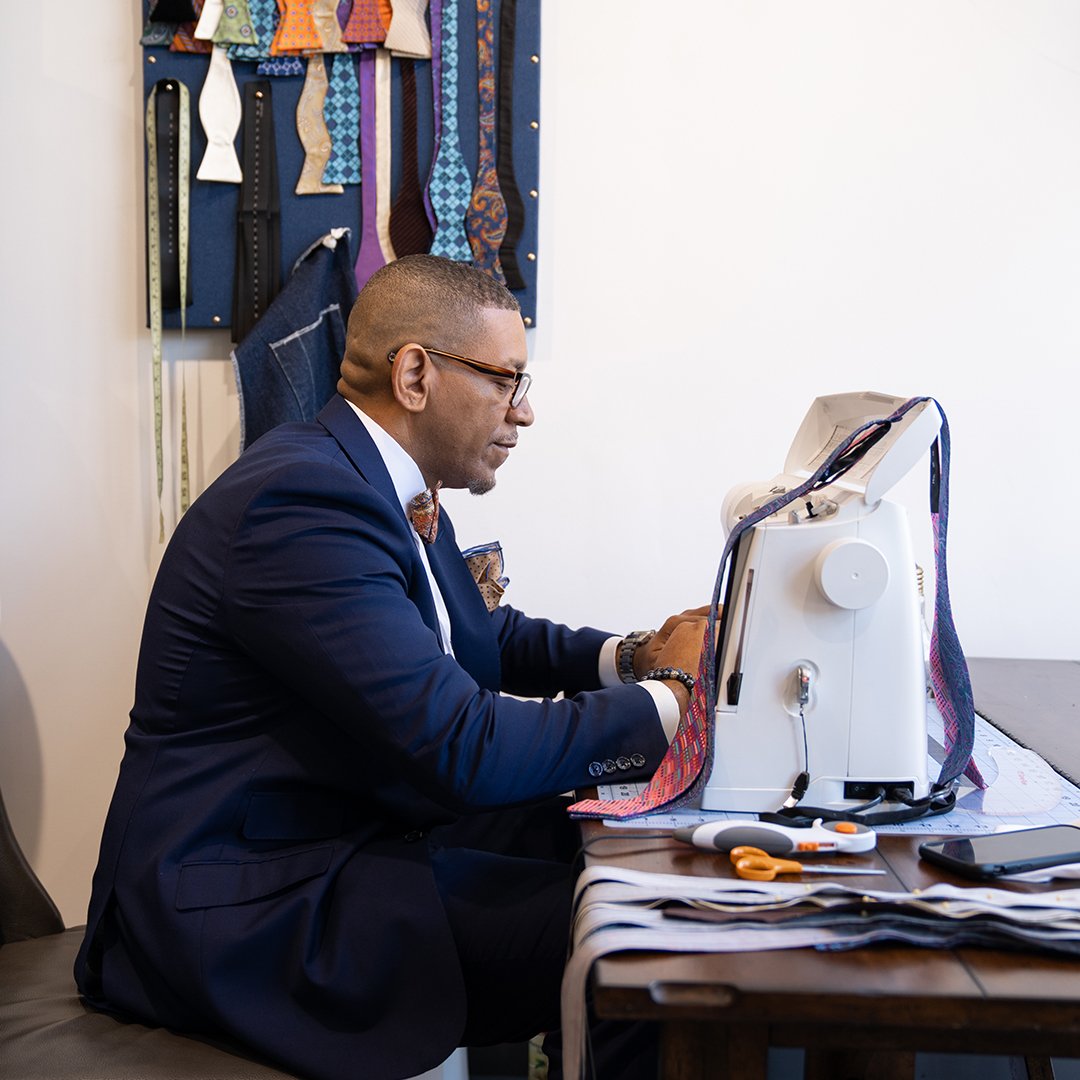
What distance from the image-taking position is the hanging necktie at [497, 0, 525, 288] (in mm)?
2488

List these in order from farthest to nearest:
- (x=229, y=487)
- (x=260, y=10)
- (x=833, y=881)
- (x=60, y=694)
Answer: (x=60, y=694) → (x=260, y=10) → (x=229, y=487) → (x=833, y=881)

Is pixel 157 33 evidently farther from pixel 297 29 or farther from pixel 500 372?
pixel 500 372

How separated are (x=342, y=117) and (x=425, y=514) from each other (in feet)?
3.68

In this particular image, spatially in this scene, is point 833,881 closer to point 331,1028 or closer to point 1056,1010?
point 1056,1010

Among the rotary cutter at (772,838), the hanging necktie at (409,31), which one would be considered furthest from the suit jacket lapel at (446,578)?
the hanging necktie at (409,31)

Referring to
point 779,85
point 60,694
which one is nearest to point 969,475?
point 779,85

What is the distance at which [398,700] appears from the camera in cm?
134

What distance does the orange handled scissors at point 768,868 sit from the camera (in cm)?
115

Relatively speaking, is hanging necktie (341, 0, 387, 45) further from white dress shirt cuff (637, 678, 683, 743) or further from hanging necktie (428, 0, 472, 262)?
white dress shirt cuff (637, 678, 683, 743)

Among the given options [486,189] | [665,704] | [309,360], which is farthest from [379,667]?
[486,189]

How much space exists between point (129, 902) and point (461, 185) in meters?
1.63

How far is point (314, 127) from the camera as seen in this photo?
99.3 inches

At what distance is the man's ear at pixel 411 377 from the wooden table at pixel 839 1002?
93 cm

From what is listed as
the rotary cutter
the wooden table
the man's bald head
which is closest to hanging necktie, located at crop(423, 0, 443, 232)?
the man's bald head
